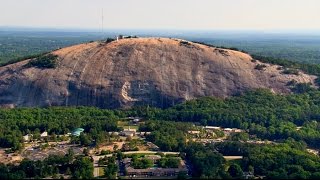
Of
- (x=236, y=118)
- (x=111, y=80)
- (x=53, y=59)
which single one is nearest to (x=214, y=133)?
(x=236, y=118)

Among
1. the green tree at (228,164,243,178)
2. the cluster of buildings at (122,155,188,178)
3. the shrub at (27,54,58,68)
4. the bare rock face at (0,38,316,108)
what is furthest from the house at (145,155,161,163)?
the shrub at (27,54,58,68)

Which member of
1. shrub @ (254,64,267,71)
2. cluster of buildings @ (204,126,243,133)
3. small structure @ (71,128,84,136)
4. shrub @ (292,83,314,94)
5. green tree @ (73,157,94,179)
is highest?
shrub @ (254,64,267,71)

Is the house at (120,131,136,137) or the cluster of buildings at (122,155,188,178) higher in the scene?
the cluster of buildings at (122,155,188,178)

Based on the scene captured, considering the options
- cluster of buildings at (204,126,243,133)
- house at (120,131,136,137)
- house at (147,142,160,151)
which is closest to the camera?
house at (147,142,160,151)

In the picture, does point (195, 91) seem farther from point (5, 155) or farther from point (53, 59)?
point (5, 155)

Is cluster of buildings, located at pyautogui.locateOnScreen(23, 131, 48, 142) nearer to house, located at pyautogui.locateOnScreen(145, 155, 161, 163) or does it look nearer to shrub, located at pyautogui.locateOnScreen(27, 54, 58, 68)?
house, located at pyautogui.locateOnScreen(145, 155, 161, 163)

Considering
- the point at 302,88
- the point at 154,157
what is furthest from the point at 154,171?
the point at 302,88
